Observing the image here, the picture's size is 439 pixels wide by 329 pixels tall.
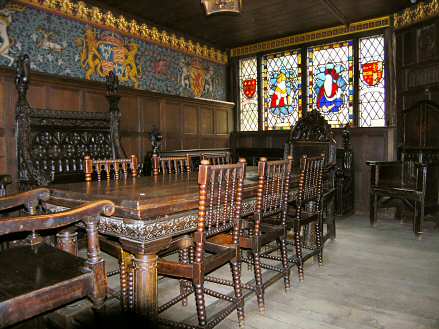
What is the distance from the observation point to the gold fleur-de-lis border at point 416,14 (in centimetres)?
516

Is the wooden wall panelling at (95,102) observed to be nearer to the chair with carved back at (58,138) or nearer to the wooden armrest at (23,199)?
the chair with carved back at (58,138)

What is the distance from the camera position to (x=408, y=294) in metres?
2.63

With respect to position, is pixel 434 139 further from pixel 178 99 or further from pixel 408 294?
pixel 178 99

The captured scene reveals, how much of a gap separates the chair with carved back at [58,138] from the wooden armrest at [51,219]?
98.3 inches

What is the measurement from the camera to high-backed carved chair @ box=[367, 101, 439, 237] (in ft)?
14.3

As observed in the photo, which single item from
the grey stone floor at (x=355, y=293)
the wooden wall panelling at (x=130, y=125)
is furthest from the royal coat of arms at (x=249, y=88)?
the grey stone floor at (x=355, y=293)

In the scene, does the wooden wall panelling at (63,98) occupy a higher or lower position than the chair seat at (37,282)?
higher

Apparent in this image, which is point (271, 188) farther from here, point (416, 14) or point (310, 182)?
point (416, 14)

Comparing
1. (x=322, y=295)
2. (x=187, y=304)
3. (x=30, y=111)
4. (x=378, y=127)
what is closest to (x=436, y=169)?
(x=378, y=127)

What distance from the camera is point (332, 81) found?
6.60m

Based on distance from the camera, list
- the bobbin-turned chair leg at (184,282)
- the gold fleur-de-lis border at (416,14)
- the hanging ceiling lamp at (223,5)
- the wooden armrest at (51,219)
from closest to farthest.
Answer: the wooden armrest at (51,219), the bobbin-turned chair leg at (184,282), the hanging ceiling lamp at (223,5), the gold fleur-de-lis border at (416,14)

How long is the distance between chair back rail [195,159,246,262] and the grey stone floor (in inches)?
25.1

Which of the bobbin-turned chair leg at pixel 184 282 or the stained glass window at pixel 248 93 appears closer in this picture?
the bobbin-turned chair leg at pixel 184 282

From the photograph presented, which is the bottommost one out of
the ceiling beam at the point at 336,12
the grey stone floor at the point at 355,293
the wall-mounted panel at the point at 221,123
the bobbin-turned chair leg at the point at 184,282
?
the grey stone floor at the point at 355,293
